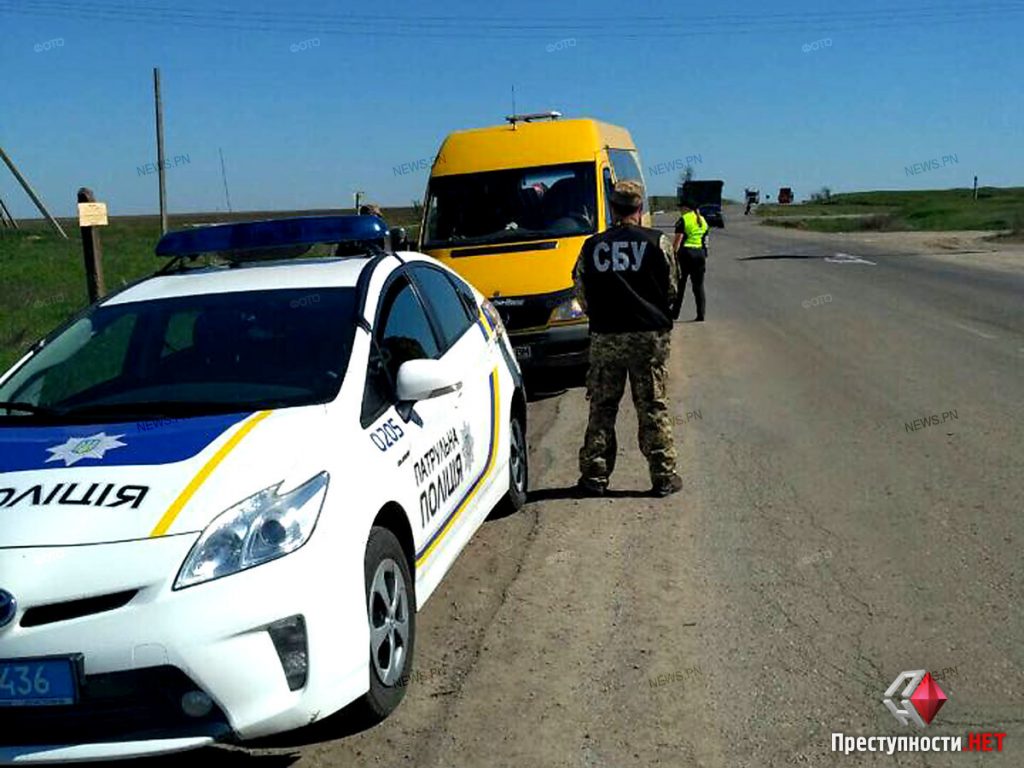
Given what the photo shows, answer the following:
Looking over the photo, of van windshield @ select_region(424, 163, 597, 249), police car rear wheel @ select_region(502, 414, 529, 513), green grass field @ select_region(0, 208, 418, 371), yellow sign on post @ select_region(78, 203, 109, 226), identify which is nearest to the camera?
police car rear wheel @ select_region(502, 414, 529, 513)

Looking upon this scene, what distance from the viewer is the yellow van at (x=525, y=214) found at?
33.4 ft

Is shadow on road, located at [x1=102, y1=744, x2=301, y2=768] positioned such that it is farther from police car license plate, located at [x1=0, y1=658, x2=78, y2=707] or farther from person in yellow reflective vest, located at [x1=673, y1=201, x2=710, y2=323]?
person in yellow reflective vest, located at [x1=673, y1=201, x2=710, y2=323]

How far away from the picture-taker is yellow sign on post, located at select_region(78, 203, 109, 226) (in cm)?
883

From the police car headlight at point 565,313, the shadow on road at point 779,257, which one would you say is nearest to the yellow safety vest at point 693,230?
the police car headlight at point 565,313

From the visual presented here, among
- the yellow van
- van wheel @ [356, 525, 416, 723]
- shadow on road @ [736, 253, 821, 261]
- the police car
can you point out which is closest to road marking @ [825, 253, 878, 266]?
shadow on road @ [736, 253, 821, 261]

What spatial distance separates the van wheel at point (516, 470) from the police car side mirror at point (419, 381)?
1912mm

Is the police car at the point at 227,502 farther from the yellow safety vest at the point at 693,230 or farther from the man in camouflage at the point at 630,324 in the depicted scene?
the yellow safety vest at the point at 693,230

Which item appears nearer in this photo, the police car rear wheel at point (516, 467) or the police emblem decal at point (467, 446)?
the police emblem decal at point (467, 446)

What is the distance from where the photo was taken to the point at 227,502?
136 inches

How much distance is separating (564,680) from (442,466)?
106 centimetres

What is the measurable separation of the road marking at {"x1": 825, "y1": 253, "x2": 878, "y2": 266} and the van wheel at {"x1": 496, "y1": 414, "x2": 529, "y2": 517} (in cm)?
2227

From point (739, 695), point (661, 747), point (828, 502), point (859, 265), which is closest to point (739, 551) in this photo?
point (828, 502)

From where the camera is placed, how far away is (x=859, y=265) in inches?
1056

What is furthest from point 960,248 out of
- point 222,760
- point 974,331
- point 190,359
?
point 222,760
